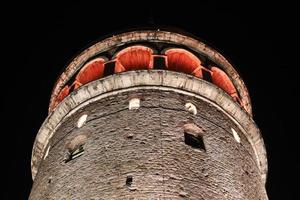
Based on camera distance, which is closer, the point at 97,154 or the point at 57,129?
the point at 97,154

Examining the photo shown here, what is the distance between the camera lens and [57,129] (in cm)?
1441

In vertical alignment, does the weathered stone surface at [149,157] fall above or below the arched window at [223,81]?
below

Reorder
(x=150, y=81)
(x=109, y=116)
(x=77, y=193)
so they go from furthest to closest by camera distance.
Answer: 1. (x=150, y=81)
2. (x=109, y=116)
3. (x=77, y=193)

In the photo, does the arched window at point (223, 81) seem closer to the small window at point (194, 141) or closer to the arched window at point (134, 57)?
the arched window at point (134, 57)

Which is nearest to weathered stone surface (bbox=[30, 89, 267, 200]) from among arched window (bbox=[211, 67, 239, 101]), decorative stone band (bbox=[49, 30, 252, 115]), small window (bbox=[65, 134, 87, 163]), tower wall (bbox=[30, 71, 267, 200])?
tower wall (bbox=[30, 71, 267, 200])

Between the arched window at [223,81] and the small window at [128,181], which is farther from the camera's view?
the arched window at [223,81]

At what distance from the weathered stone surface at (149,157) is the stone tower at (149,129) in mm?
27

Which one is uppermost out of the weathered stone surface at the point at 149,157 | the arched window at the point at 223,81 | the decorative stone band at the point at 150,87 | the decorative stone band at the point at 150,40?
the decorative stone band at the point at 150,40

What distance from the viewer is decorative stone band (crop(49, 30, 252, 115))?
15.7 meters

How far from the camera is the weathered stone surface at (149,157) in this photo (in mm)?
10453

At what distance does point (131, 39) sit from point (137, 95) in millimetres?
2899

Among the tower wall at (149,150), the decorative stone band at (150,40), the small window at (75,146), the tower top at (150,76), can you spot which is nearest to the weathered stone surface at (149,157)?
the tower wall at (149,150)

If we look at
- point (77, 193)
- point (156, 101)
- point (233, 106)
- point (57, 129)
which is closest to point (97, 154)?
point (77, 193)

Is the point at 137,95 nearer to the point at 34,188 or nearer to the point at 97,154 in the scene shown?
the point at 97,154
